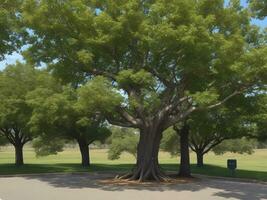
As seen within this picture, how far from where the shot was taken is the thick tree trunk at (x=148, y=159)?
1040 inches

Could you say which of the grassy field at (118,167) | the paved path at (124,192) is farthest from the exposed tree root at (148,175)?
the grassy field at (118,167)

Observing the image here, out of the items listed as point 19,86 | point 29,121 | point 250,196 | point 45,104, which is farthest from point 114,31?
point 19,86

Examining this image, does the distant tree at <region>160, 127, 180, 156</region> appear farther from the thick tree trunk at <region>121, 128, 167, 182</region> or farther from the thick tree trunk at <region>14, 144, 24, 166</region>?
the thick tree trunk at <region>121, 128, 167, 182</region>

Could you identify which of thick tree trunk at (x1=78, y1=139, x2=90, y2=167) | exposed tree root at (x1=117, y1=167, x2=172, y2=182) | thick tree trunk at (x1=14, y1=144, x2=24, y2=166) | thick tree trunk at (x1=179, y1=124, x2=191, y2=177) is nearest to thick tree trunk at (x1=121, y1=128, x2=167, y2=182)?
exposed tree root at (x1=117, y1=167, x2=172, y2=182)

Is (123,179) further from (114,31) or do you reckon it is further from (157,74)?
(114,31)

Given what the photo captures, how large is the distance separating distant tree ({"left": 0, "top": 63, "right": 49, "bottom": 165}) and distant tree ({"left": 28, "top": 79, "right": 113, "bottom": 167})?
1898 mm

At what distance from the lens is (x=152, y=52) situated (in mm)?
23922

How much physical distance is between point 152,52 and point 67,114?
5808mm

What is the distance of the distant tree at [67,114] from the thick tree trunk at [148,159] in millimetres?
2866

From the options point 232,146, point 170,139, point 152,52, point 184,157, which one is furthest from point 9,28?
point 232,146

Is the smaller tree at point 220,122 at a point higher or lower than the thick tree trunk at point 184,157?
higher

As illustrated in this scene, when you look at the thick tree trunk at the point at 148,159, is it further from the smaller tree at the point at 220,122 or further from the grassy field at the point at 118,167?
the grassy field at the point at 118,167

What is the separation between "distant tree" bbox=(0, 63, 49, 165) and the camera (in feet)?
120

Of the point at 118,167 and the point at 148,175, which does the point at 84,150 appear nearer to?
the point at 118,167
